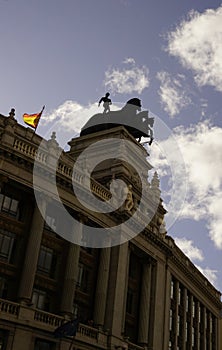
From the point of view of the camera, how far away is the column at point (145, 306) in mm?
54938

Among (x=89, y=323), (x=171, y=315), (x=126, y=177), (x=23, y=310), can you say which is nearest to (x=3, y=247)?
(x=23, y=310)

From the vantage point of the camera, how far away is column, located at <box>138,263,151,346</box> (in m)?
54.9

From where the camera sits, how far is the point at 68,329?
39.4 m

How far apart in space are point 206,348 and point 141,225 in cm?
3392

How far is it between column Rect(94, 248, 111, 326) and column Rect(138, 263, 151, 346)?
8522mm

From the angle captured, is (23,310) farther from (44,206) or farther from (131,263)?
(131,263)

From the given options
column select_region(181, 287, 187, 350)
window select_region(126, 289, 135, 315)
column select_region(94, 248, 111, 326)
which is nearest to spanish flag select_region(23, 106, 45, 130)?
column select_region(94, 248, 111, 326)

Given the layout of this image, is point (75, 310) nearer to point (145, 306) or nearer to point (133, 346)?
point (133, 346)

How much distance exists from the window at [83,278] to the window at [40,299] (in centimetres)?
497

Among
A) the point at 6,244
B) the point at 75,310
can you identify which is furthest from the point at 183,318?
the point at 6,244

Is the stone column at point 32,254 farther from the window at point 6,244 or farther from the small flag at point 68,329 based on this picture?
the small flag at point 68,329

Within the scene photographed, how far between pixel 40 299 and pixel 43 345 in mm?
4543

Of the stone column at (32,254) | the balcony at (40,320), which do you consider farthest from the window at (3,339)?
the stone column at (32,254)

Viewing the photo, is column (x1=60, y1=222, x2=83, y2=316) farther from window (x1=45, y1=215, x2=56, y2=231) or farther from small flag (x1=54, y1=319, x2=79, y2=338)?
small flag (x1=54, y1=319, x2=79, y2=338)
